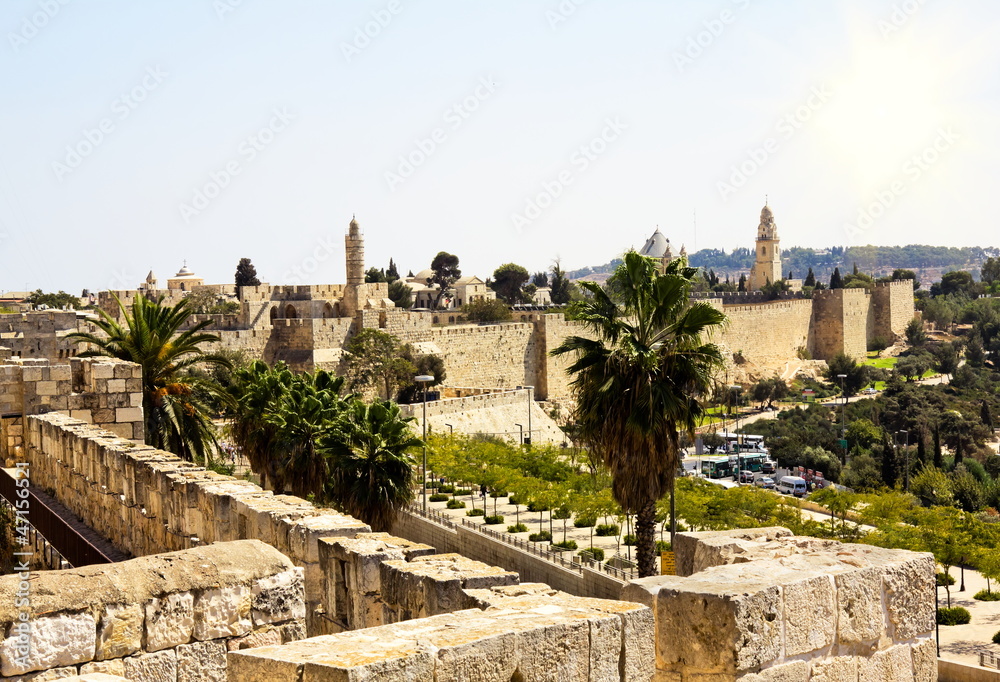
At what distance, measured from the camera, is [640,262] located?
9.94 m

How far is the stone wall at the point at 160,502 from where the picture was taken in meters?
4.71

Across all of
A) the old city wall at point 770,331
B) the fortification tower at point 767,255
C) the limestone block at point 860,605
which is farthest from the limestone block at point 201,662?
the fortification tower at point 767,255

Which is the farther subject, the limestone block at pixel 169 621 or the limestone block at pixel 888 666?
the limestone block at pixel 888 666

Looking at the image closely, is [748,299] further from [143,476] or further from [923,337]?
[143,476]

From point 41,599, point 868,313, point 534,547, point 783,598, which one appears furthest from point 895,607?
point 868,313

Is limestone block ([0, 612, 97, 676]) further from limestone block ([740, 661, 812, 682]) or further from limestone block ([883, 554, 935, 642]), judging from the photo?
limestone block ([883, 554, 935, 642])

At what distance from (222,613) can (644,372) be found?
7.00 m

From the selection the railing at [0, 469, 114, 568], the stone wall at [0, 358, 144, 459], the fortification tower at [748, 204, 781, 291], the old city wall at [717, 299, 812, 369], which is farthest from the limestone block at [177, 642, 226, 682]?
the fortification tower at [748, 204, 781, 291]

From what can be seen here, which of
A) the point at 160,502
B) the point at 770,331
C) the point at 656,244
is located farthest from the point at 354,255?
the point at 656,244

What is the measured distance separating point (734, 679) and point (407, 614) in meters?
1.23

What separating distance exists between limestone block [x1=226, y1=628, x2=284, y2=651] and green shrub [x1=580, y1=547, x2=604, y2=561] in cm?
1375

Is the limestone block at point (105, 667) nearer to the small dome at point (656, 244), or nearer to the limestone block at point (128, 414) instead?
the limestone block at point (128, 414)

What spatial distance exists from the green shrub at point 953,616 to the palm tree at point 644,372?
783cm

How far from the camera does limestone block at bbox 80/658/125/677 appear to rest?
10.1 ft
